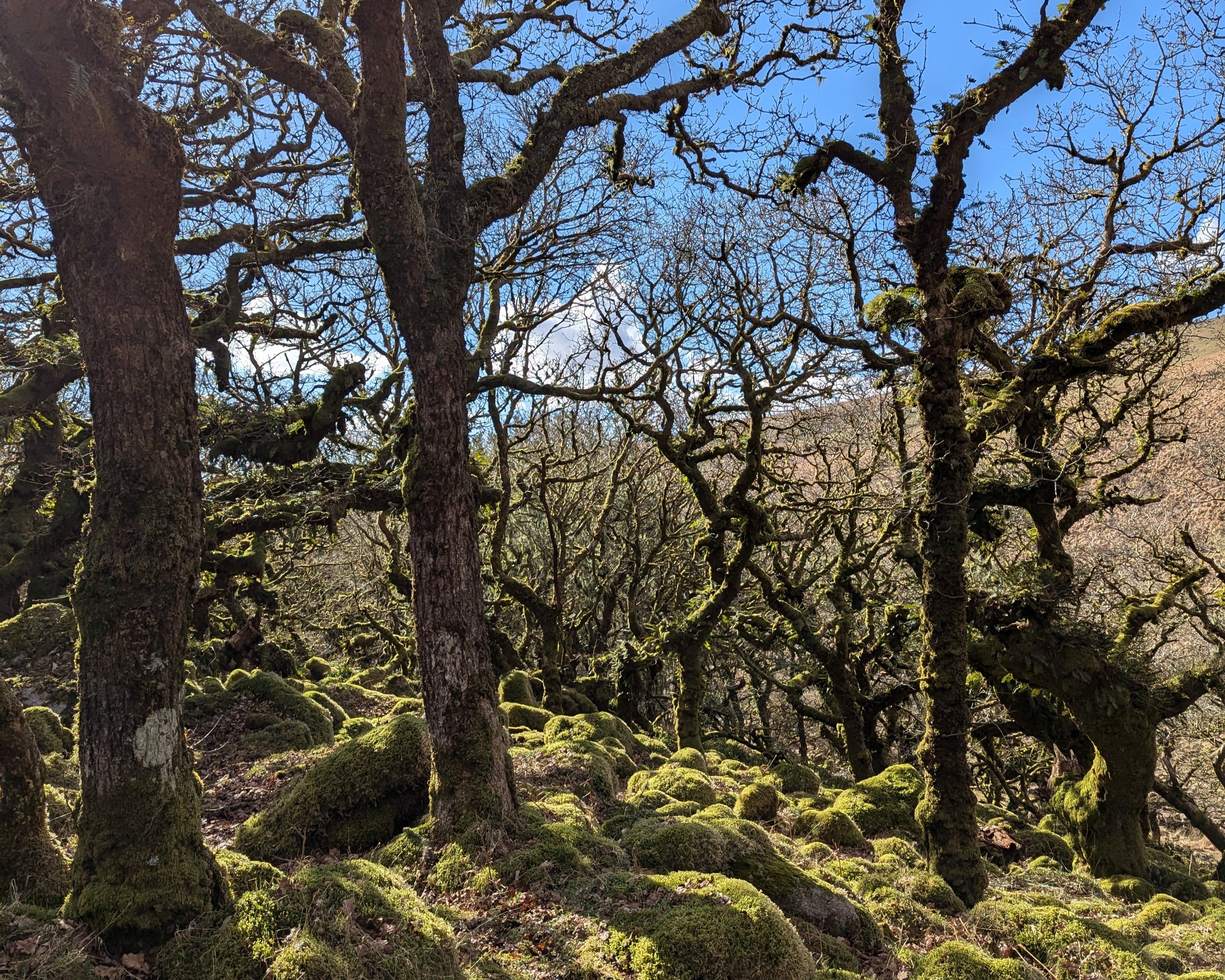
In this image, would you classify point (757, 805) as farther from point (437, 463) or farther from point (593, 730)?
point (437, 463)

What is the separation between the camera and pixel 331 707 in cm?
1179

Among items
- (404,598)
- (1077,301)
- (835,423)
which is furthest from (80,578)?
(835,423)

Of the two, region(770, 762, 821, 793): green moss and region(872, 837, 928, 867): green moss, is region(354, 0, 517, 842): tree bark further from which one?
region(770, 762, 821, 793): green moss

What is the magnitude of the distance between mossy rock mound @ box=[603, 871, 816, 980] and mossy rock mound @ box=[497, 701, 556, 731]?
7611mm

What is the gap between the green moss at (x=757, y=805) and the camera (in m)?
8.16

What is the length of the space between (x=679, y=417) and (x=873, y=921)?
12.9 metres

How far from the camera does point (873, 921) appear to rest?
Answer: 5.49m

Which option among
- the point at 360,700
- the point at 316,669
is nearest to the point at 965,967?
the point at 360,700

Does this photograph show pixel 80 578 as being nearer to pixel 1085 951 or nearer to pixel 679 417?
pixel 1085 951

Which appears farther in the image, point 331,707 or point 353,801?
point 331,707

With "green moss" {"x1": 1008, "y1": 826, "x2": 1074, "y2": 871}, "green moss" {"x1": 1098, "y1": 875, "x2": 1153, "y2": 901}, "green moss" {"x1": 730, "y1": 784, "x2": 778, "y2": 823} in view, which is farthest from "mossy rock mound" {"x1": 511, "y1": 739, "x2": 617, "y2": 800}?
"green moss" {"x1": 1098, "y1": 875, "x2": 1153, "y2": 901}

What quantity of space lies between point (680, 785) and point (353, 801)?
353 centimetres

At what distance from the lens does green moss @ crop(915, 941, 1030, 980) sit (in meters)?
4.36

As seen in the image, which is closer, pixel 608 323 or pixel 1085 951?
pixel 1085 951
